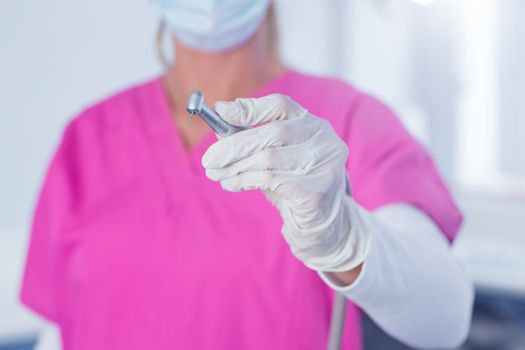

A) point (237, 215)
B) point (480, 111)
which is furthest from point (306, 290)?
point (480, 111)

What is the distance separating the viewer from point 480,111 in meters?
1.89

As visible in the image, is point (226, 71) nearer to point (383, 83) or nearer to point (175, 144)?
point (175, 144)

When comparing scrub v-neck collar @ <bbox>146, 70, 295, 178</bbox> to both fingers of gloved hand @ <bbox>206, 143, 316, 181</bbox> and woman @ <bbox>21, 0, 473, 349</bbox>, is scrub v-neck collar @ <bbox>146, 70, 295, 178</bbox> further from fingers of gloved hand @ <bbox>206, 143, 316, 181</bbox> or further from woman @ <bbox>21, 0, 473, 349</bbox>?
fingers of gloved hand @ <bbox>206, 143, 316, 181</bbox>

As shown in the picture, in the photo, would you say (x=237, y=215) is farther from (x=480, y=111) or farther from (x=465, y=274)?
(x=480, y=111)

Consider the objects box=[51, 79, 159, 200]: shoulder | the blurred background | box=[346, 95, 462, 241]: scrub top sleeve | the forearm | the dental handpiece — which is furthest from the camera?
the blurred background

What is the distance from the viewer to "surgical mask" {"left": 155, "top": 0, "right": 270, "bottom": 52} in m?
0.79

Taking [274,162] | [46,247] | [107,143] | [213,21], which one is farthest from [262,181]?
[46,247]

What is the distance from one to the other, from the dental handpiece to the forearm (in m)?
0.19

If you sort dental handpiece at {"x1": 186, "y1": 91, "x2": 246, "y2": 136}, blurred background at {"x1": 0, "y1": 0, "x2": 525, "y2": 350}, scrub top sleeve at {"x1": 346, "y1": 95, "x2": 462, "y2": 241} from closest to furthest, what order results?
dental handpiece at {"x1": 186, "y1": 91, "x2": 246, "y2": 136}, scrub top sleeve at {"x1": 346, "y1": 95, "x2": 462, "y2": 241}, blurred background at {"x1": 0, "y1": 0, "x2": 525, "y2": 350}

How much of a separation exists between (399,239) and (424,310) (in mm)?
88

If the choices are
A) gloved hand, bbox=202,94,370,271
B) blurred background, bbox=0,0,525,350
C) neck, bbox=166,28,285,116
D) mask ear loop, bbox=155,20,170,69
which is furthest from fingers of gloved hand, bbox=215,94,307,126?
blurred background, bbox=0,0,525,350

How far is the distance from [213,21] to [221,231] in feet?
0.88

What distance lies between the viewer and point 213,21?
31.2 inches

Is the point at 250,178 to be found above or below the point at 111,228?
above
